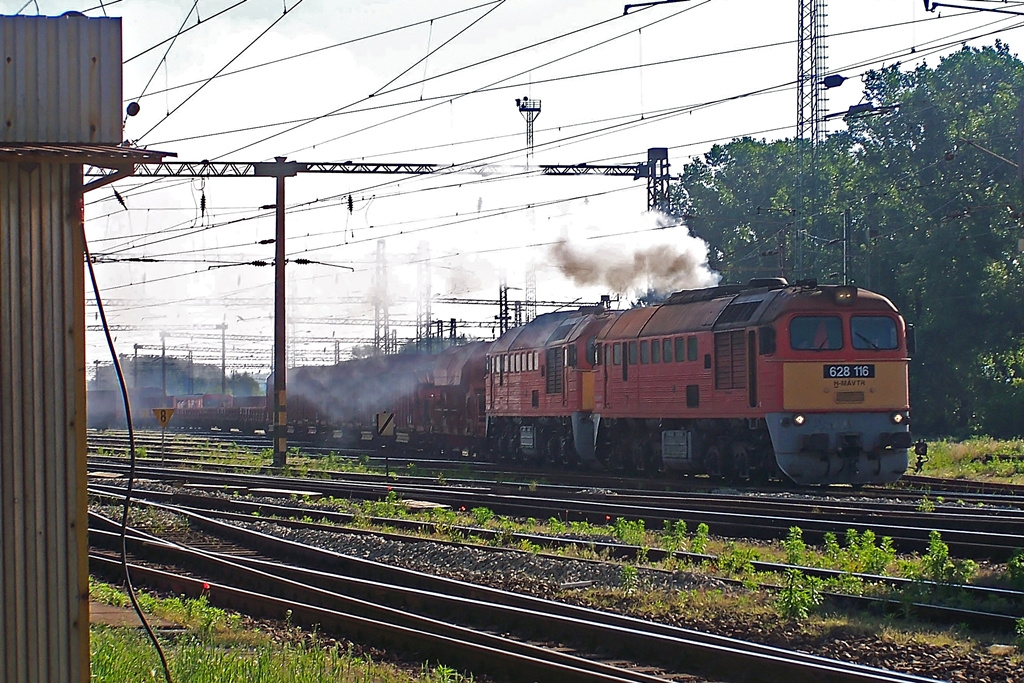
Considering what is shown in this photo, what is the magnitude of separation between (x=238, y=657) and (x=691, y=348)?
16.2 metres

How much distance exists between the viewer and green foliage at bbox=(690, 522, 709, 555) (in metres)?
14.8

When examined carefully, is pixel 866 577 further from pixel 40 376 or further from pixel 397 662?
pixel 40 376

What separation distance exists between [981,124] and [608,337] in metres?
32.3

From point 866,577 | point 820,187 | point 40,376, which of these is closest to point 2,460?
point 40,376

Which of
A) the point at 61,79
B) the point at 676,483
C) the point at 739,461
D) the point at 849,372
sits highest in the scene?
the point at 61,79

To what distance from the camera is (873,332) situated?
22391 millimetres

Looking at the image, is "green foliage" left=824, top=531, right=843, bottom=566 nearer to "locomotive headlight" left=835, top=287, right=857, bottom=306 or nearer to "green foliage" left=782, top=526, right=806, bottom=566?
"green foliage" left=782, top=526, right=806, bottom=566

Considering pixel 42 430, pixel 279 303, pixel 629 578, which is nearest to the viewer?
pixel 42 430

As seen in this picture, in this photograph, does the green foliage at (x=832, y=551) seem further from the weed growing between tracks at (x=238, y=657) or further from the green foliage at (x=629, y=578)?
the weed growing between tracks at (x=238, y=657)

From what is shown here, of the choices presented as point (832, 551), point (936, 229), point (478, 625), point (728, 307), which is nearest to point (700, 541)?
point (832, 551)

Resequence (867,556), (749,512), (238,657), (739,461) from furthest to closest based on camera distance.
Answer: (739,461), (749,512), (867,556), (238,657)

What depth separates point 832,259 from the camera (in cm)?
5528

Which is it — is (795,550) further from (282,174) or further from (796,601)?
(282,174)

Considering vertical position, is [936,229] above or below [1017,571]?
above
